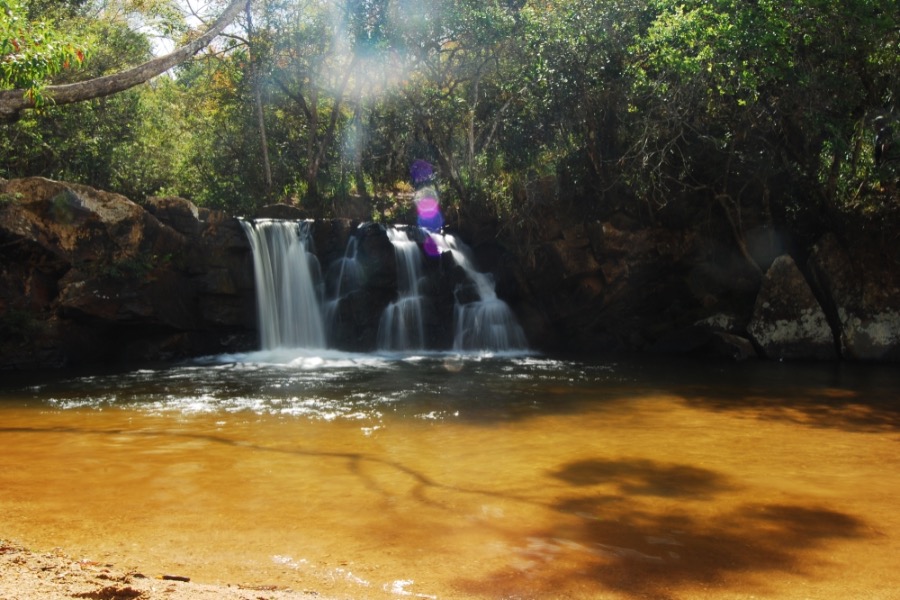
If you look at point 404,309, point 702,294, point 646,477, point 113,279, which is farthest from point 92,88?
point 702,294

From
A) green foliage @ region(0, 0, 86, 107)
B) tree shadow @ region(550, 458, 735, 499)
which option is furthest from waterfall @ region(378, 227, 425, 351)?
green foliage @ region(0, 0, 86, 107)

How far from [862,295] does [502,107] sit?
33.0ft

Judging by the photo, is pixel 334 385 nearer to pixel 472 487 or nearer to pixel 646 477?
pixel 472 487

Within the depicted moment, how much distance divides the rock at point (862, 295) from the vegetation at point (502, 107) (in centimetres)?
80

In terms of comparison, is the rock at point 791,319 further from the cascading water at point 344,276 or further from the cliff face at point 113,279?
the cliff face at point 113,279

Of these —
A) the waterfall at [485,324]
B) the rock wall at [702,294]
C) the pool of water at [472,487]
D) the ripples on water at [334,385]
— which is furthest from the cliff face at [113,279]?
the rock wall at [702,294]

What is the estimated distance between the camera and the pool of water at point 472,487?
4.33m

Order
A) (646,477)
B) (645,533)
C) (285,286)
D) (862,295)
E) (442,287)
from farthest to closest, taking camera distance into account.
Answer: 1. (442,287)
2. (285,286)
3. (862,295)
4. (646,477)
5. (645,533)

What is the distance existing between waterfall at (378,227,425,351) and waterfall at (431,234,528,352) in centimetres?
92

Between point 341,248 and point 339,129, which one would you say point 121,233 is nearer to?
point 341,248

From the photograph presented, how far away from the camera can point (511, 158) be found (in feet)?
67.7

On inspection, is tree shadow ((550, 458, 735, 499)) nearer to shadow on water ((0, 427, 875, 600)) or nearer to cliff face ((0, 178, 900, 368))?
shadow on water ((0, 427, 875, 600))

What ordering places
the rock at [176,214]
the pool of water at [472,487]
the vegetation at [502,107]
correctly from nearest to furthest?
the pool of water at [472,487]
the vegetation at [502,107]
the rock at [176,214]

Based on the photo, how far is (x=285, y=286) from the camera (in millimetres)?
16953
